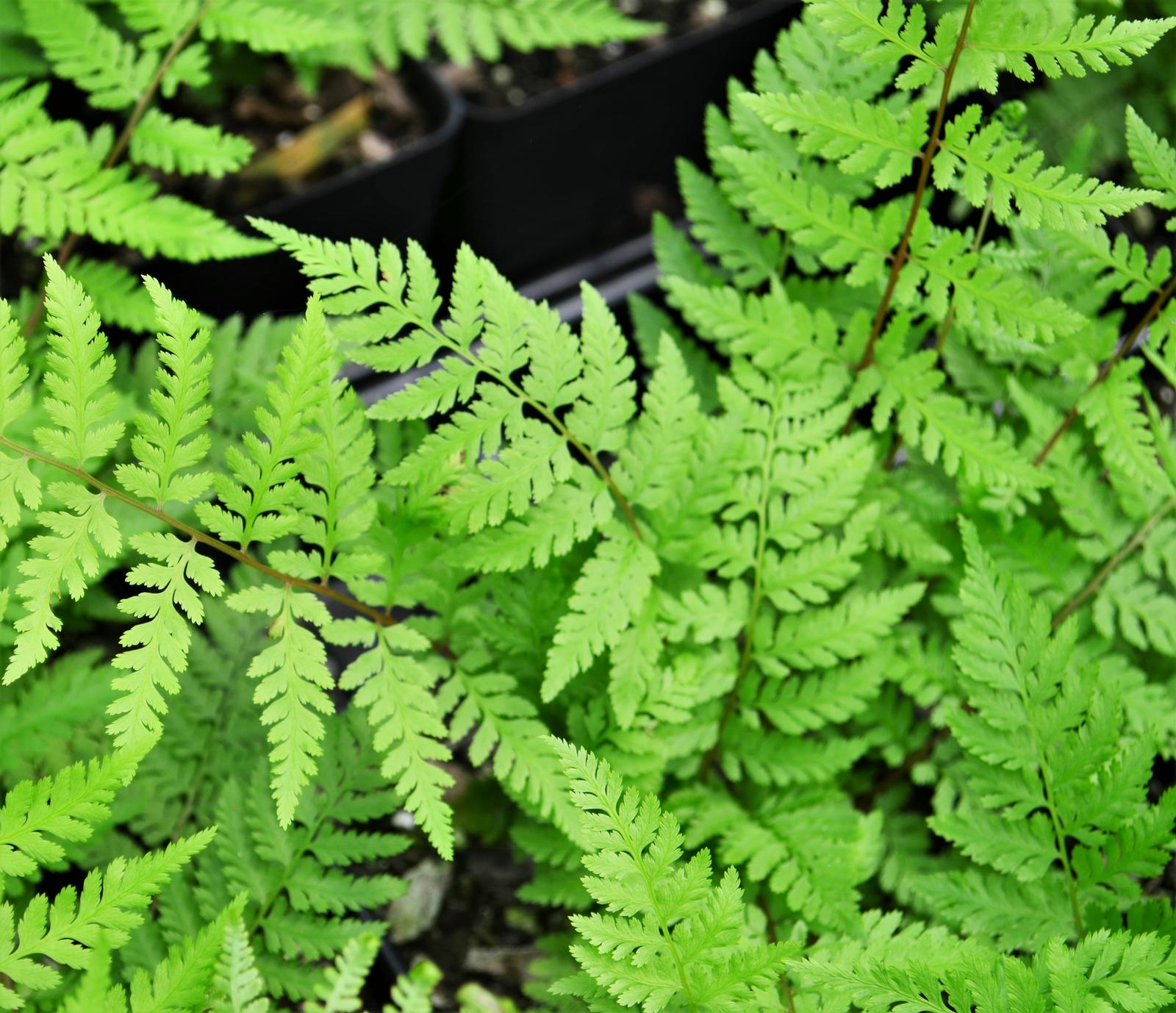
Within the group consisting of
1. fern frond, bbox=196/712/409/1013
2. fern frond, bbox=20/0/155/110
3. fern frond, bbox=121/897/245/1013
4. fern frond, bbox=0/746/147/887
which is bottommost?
fern frond, bbox=196/712/409/1013

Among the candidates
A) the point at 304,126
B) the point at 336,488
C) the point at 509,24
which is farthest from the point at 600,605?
the point at 304,126

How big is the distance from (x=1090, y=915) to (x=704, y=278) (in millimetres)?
1209

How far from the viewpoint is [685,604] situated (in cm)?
170

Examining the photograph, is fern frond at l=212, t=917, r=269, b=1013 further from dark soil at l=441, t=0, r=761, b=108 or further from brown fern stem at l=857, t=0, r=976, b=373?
dark soil at l=441, t=0, r=761, b=108

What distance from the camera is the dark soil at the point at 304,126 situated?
2.49 m

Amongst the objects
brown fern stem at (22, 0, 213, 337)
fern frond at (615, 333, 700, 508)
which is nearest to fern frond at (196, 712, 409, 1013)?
fern frond at (615, 333, 700, 508)

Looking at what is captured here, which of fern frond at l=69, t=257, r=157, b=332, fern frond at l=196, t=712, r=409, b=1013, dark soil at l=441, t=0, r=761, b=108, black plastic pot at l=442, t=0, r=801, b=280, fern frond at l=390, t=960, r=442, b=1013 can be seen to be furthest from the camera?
dark soil at l=441, t=0, r=761, b=108

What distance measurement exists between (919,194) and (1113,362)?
19.3 inches

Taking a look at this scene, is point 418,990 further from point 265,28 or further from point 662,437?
point 265,28

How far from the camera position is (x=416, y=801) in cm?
139

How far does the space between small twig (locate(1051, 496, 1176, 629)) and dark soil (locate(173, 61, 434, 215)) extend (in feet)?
5.74

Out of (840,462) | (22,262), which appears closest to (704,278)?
(840,462)

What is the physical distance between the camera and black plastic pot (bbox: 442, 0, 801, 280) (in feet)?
8.00

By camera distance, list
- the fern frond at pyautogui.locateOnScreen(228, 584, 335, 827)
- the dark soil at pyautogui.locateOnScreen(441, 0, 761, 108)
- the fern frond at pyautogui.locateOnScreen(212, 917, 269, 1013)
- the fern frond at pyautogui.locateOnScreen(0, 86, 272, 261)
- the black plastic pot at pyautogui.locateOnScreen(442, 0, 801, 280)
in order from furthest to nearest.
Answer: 1. the dark soil at pyautogui.locateOnScreen(441, 0, 761, 108)
2. the black plastic pot at pyautogui.locateOnScreen(442, 0, 801, 280)
3. the fern frond at pyautogui.locateOnScreen(0, 86, 272, 261)
4. the fern frond at pyautogui.locateOnScreen(228, 584, 335, 827)
5. the fern frond at pyautogui.locateOnScreen(212, 917, 269, 1013)
